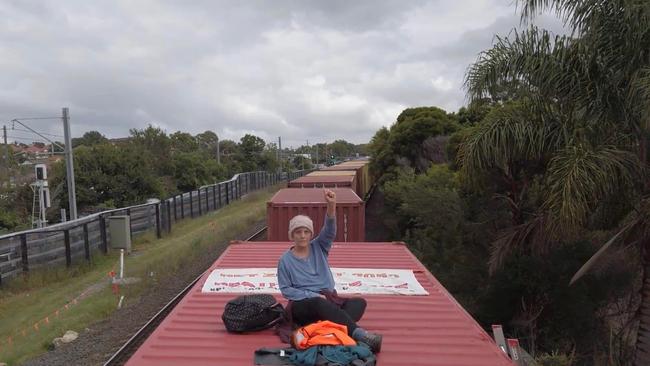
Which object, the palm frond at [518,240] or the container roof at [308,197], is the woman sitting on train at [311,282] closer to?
the palm frond at [518,240]

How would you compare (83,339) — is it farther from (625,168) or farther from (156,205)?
(156,205)

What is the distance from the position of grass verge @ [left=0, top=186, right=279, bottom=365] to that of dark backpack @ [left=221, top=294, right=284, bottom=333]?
5.23 metres

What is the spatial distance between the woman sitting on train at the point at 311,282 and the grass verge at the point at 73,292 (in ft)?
18.5

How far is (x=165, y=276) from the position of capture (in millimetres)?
12867

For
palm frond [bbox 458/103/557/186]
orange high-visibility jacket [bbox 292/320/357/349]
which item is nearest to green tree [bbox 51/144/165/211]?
palm frond [bbox 458/103/557/186]

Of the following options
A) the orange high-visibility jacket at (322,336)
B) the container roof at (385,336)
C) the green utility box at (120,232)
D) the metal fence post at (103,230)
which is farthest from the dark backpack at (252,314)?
the metal fence post at (103,230)

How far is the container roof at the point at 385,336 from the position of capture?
3666 millimetres

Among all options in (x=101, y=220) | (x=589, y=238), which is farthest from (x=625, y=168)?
(x=101, y=220)

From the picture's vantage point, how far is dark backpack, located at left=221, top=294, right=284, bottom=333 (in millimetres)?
4027

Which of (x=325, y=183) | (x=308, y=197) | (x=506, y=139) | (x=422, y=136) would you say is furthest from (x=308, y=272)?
(x=422, y=136)

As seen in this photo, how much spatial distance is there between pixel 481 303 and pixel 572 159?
16.4ft

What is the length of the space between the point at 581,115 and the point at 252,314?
5.46m

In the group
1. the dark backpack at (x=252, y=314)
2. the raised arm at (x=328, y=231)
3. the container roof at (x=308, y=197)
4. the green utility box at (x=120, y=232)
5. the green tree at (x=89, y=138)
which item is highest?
the green tree at (x=89, y=138)

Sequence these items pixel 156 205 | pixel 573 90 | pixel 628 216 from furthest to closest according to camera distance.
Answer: pixel 156 205 → pixel 628 216 → pixel 573 90
